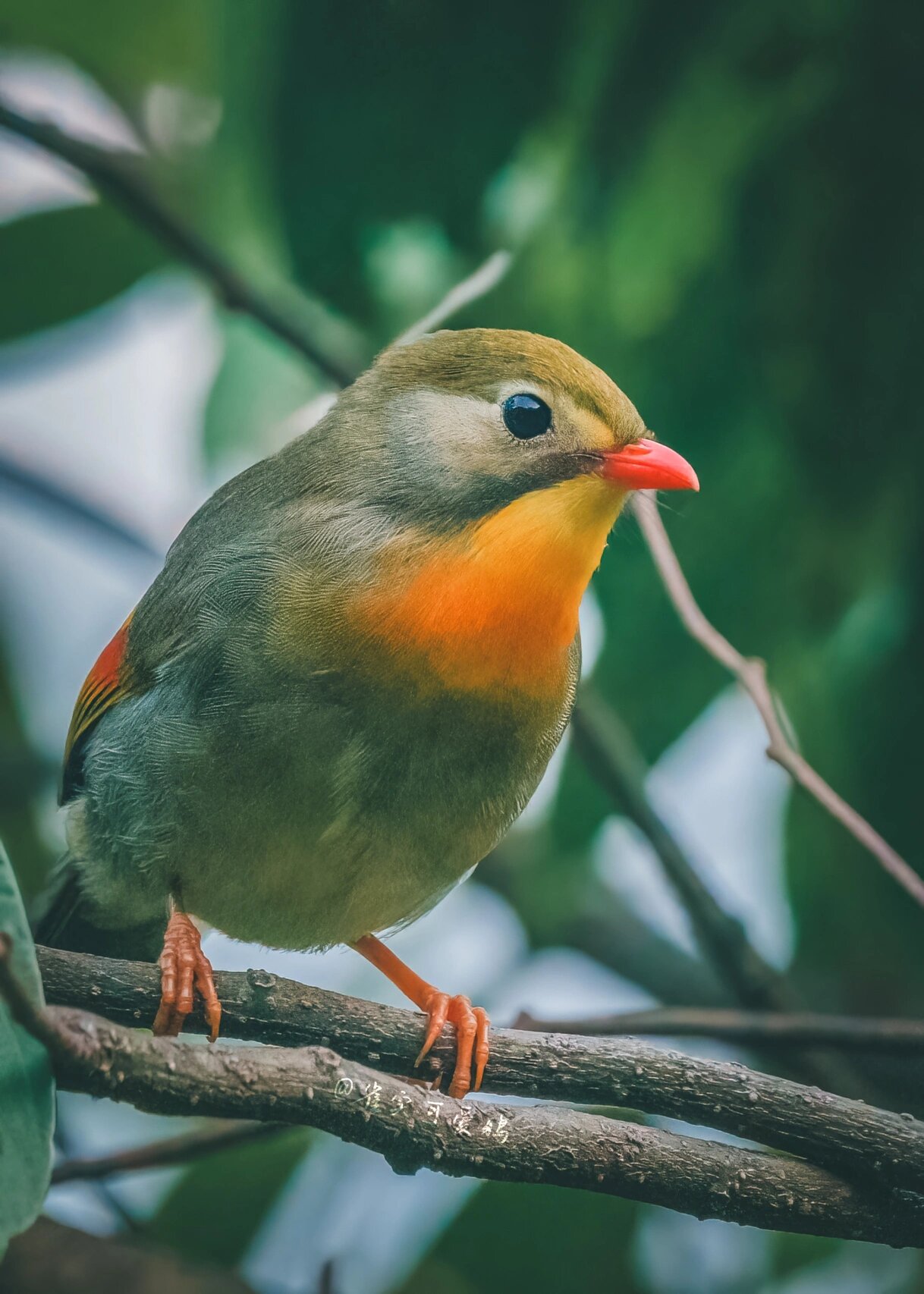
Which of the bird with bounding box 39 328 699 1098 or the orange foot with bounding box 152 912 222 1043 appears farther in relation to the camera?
the bird with bounding box 39 328 699 1098

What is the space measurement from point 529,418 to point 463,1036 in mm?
1310

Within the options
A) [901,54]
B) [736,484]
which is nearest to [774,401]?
[736,484]

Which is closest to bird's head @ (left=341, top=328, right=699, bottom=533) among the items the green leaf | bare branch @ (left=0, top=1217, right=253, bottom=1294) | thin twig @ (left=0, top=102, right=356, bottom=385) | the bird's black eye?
the bird's black eye

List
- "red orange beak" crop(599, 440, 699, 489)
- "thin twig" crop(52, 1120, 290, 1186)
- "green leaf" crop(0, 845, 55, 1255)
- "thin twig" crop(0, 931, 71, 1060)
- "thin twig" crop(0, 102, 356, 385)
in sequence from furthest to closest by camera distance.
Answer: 1. "thin twig" crop(0, 102, 356, 385)
2. "thin twig" crop(52, 1120, 290, 1186)
3. "red orange beak" crop(599, 440, 699, 489)
4. "green leaf" crop(0, 845, 55, 1255)
5. "thin twig" crop(0, 931, 71, 1060)

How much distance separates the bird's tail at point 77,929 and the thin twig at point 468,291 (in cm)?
161

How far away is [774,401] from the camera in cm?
345

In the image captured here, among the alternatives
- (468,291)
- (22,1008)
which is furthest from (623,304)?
(22,1008)

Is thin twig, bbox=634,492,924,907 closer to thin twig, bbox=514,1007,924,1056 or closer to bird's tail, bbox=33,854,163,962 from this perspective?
thin twig, bbox=514,1007,924,1056

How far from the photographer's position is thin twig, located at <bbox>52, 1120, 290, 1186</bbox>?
311 centimetres

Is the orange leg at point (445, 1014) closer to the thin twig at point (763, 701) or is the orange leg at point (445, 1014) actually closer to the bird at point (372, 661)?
the bird at point (372, 661)

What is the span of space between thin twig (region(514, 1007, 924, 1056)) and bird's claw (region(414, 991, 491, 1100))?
12cm

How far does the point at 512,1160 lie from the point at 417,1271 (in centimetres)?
211

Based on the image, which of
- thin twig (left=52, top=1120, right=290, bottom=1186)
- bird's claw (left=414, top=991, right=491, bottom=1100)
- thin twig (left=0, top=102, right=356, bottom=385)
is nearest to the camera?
bird's claw (left=414, top=991, right=491, bottom=1100)

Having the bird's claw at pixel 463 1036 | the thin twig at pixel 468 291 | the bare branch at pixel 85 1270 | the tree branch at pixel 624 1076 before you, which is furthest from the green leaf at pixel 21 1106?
the thin twig at pixel 468 291
